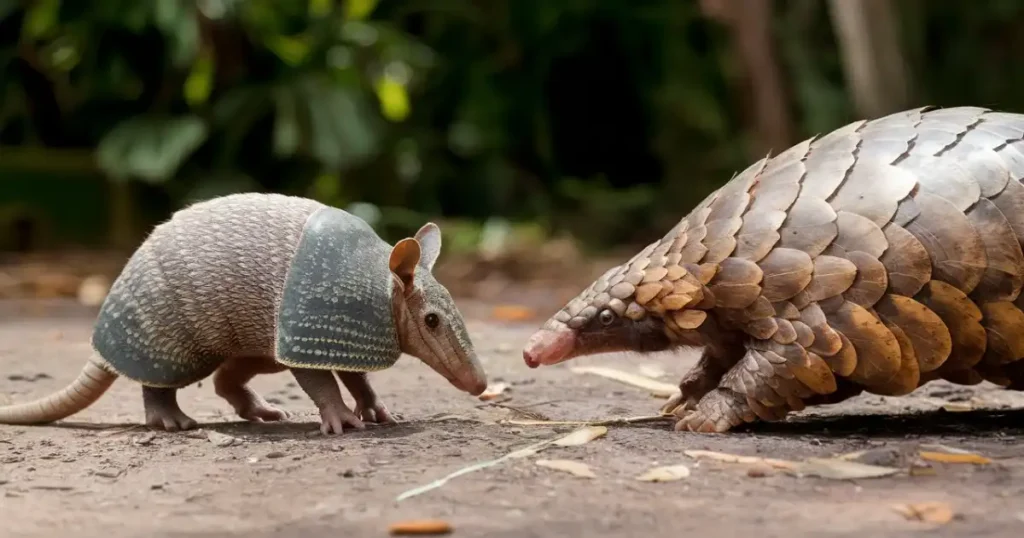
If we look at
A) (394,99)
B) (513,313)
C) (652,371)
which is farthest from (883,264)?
(394,99)

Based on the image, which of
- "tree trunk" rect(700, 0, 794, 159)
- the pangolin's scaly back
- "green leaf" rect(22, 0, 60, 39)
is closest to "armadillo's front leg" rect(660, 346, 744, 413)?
the pangolin's scaly back

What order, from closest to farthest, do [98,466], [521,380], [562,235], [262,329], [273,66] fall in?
[98,466] < [262,329] < [521,380] < [273,66] < [562,235]

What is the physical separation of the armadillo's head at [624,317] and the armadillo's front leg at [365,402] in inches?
24.8

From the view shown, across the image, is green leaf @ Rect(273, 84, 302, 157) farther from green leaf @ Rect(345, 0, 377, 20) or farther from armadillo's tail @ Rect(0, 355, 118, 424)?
armadillo's tail @ Rect(0, 355, 118, 424)

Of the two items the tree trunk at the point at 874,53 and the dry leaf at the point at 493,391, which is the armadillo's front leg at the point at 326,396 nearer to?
the dry leaf at the point at 493,391

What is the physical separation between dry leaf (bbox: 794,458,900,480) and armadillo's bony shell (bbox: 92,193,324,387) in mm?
1908

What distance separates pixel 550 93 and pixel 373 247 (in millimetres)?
9254

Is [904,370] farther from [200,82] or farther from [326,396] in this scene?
[200,82]

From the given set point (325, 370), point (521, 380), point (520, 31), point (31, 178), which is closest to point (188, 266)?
point (325, 370)

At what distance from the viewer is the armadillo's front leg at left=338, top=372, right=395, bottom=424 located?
396 centimetres

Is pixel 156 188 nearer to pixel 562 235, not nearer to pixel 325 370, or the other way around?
pixel 562 235

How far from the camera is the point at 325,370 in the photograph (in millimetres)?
3795

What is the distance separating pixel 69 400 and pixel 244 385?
0.67 meters

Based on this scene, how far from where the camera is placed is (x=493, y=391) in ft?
15.7
